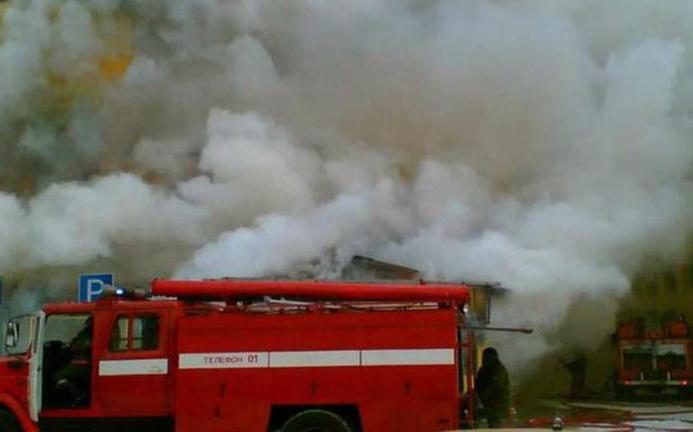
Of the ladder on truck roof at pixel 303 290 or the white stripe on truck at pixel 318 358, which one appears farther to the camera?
the ladder on truck roof at pixel 303 290

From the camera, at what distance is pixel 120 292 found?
32.6 feet

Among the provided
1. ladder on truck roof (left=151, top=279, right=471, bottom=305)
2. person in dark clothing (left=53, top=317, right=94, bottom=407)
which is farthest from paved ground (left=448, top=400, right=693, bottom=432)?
person in dark clothing (left=53, top=317, right=94, bottom=407)

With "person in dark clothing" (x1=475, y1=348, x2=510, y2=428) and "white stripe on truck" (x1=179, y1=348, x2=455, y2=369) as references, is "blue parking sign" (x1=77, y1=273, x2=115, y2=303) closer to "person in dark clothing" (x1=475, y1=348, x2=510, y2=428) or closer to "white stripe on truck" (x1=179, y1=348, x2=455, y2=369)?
"white stripe on truck" (x1=179, y1=348, x2=455, y2=369)

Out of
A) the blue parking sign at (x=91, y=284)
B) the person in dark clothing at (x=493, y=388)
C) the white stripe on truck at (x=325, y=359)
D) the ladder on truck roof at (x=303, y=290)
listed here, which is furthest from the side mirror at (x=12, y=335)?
the person in dark clothing at (x=493, y=388)

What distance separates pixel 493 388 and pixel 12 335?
16.8ft

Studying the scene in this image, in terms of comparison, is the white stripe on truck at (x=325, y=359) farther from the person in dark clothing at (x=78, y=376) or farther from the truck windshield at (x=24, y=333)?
the truck windshield at (x=24, y=333)

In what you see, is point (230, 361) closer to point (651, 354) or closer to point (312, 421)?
point (312, 421)

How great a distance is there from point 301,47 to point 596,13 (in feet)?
15.7

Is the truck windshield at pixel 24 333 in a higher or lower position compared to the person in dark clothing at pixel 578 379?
higher

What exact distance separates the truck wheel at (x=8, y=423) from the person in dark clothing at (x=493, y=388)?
4.83 meters

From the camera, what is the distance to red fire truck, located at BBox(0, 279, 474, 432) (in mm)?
9289

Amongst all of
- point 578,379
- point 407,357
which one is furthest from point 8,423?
point 578,379

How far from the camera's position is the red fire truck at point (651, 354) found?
67.0ft

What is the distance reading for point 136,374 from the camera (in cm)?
959
